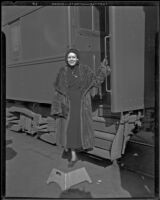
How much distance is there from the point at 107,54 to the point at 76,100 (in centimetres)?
92

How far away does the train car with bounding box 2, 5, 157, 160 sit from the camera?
347 centimetres

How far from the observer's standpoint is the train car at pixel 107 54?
3.47m

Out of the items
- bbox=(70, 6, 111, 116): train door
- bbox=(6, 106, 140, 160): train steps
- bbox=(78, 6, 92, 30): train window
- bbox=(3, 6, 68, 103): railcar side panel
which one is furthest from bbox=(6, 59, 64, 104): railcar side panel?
bbox=(6, 106, 140, 160): train steps

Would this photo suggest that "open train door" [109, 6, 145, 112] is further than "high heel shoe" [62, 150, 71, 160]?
No

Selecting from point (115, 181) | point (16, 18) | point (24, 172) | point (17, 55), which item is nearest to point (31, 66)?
point (17, 55)

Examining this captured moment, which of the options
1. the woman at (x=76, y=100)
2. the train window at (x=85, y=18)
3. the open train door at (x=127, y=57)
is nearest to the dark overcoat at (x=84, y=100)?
the woman at (x=76, y=100)

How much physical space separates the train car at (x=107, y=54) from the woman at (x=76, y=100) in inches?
13.6

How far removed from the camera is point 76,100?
129 inches

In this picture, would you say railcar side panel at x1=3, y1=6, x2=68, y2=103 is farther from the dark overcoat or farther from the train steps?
the train steps

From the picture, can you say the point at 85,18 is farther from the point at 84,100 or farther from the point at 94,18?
the point at 84,100

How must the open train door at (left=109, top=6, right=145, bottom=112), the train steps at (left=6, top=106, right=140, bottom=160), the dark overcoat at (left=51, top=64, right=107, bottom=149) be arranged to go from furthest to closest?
1. the train steps at (left=6, top=106, right=140, bottom=160)
2. the open train door at (left=109, top=6, right=145, bottom=112)
3. the dark overcoat at (left=51, top=64, right=107, bottom=149)

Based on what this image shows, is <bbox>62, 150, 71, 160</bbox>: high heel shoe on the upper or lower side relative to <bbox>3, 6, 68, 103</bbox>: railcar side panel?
lower

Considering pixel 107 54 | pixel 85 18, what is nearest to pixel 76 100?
pixel 107 54

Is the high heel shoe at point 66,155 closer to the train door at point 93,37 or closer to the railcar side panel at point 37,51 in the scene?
the railcar side panel at point 37,51
